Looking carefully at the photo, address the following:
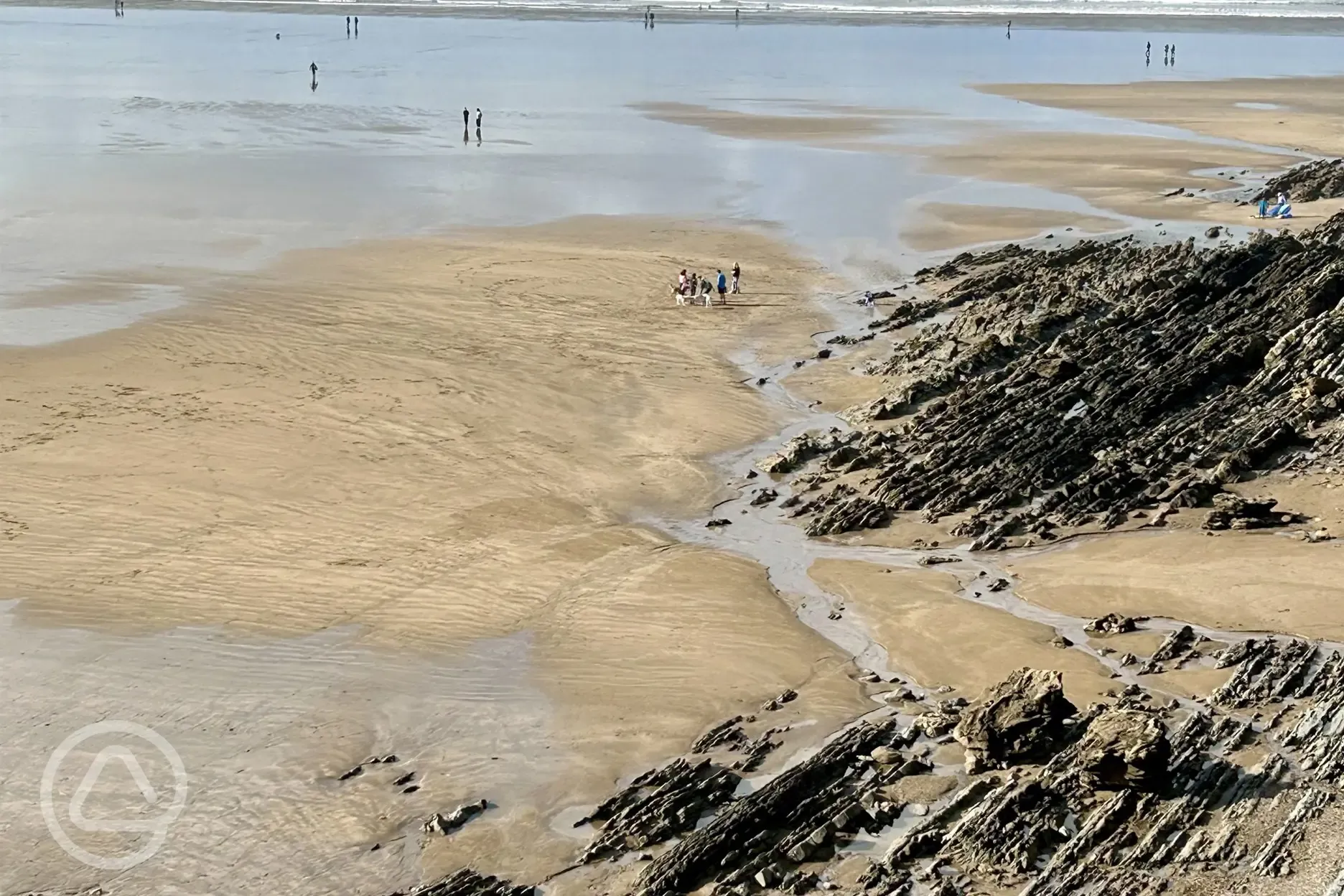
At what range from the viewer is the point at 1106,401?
72.7 feet

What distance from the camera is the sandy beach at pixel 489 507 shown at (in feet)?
46.4

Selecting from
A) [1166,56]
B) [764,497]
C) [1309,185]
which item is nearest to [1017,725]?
[764,497]

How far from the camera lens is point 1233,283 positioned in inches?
1010

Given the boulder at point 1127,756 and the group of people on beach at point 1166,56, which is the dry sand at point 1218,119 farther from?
the boulder at point 1127,756

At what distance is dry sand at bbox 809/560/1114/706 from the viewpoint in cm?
1529

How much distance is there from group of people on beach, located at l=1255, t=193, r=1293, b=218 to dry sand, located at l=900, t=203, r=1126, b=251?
137 inches

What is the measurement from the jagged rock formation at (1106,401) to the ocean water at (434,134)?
29.1 ft

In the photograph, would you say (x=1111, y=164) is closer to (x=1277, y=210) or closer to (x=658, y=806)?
(x=1277, y=210)

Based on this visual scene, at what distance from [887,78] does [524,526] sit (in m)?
58.4

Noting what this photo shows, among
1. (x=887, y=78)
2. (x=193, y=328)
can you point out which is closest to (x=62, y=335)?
(x=193, y=328)

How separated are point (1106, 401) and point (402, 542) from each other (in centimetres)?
1155

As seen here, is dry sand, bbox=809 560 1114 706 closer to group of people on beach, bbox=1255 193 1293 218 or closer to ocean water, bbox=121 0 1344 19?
group of people on beach, bbox=1255 193 1293 218

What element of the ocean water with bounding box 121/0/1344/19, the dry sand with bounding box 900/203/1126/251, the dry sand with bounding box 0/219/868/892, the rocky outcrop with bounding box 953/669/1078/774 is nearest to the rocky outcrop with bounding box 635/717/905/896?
the rocky outcrop with bounding box 953/669/1078/774

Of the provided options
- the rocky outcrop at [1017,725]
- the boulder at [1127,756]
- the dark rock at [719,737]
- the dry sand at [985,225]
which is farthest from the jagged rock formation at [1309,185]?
the dark rock at [719,737]
